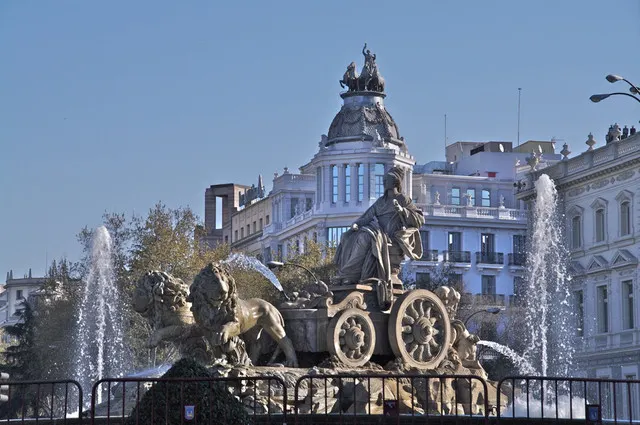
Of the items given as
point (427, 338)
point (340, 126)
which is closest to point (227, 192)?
point (340, 126)

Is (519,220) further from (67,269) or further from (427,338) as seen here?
(427,338)

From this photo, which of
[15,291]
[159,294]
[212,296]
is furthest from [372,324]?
[15,291]

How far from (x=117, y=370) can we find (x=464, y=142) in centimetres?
6928

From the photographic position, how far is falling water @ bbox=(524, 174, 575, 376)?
223ft

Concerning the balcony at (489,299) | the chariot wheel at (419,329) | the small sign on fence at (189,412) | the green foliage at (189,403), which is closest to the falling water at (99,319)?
the balcony at (489,299)

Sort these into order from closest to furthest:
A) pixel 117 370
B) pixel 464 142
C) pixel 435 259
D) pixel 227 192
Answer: pixel 117 370
pixel 435 259
pixel 464 142
pixel 227 192

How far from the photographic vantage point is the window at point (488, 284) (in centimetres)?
10231

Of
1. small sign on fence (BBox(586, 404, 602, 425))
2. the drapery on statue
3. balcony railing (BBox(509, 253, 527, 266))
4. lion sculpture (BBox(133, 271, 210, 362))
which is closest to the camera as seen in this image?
small sign on fence (BBox(586, 404, 602, 425))

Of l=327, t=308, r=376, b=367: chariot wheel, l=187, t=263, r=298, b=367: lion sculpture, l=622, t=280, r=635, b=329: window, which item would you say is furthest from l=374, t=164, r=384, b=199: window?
l=187, t=263, r=298, b=367: lion sculpture

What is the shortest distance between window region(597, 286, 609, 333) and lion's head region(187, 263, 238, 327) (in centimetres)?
4729

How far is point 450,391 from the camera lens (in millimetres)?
25484

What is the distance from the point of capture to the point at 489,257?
340ft

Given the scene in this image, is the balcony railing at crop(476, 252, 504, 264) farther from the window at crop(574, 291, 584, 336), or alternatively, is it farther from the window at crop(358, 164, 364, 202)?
the window at crop(574, 291, 584, 336)

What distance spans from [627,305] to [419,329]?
44.0 meters
